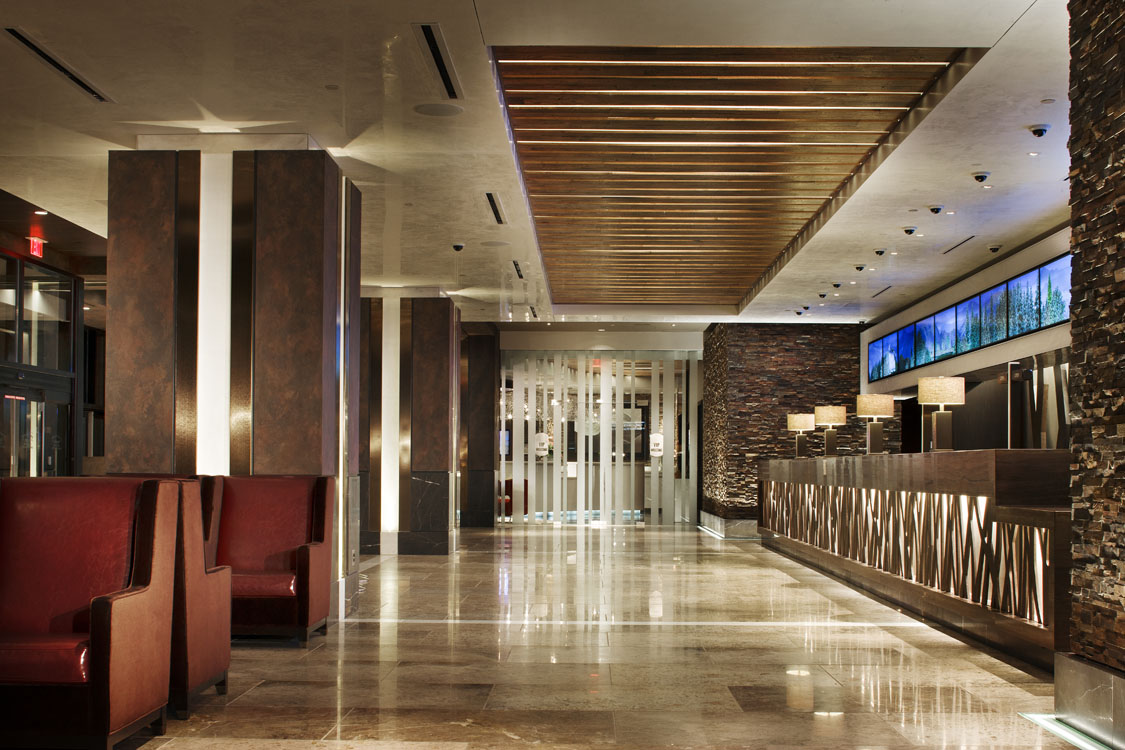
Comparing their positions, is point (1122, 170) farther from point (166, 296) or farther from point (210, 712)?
point (166, 296)

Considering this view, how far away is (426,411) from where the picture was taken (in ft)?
43.0

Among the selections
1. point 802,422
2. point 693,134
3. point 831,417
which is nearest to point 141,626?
point 693,134

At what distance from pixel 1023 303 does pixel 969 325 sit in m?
1.49

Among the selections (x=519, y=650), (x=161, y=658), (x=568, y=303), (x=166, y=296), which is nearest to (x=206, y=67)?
(x=166, y=296)

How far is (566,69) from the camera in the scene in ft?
20.7

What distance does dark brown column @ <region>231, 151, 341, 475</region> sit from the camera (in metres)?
6.75

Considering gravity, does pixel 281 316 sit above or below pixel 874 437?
above

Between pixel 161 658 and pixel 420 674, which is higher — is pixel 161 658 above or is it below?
above

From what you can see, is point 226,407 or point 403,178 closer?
point 226,407

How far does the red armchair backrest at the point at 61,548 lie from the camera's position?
4.01 m

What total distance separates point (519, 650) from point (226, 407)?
265 centimetres

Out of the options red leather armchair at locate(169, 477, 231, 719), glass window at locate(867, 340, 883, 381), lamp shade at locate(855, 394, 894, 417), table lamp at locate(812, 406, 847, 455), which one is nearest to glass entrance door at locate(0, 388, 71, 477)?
red leather armchair at locate(169, 477, 231, 719)

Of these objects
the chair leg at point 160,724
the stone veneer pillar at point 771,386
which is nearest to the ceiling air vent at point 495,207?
the chair leg at point 160,724

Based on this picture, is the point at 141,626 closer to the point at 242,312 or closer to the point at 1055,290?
the point at 242,312
